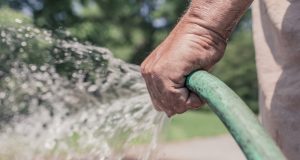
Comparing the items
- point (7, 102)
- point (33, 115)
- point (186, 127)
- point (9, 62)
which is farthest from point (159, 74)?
point (186, 127)

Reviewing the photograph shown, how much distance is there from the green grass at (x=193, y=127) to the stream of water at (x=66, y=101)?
1076 centimetres

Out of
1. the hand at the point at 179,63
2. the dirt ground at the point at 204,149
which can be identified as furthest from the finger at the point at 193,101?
the dirt ground at the point at 204,149

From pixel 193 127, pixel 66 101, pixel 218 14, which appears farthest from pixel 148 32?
pixel 218 14

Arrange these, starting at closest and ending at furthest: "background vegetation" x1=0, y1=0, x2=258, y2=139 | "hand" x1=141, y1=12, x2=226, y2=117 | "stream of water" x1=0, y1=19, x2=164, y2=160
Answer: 1. "hand" x1=141, y1=12, x2=226, y2=117
2. "stream of water" x1=0, y1=19, x2=164, y2=160
3. "background vegetation" x1=0, y1=0, x2=258, y2=139

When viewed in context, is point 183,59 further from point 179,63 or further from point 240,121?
point 240,121

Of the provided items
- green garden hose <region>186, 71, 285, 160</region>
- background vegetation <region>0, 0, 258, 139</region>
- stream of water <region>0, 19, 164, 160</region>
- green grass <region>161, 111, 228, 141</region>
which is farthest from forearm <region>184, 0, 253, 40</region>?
green grass <region>161, 111, 228, 141</region>

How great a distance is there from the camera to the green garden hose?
58.8 inches

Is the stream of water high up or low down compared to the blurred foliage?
up

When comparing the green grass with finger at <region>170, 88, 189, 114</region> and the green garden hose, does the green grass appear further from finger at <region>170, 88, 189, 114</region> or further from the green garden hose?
the green garden hose

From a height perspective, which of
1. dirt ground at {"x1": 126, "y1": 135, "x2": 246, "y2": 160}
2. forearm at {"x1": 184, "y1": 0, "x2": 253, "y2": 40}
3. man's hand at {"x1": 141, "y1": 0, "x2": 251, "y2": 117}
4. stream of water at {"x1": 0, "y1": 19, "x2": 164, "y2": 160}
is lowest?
dirt ground at {"x1": 126, "y1": 135, "x2": 246, "y2": 160}

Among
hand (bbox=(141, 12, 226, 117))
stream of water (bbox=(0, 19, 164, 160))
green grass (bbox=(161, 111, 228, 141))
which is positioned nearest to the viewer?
hand (bbox=(141, 12, 226, 117))

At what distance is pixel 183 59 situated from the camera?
1858 mm

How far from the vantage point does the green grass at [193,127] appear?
53.5 feet

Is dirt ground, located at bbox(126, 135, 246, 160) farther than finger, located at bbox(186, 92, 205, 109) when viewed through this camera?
Yes
